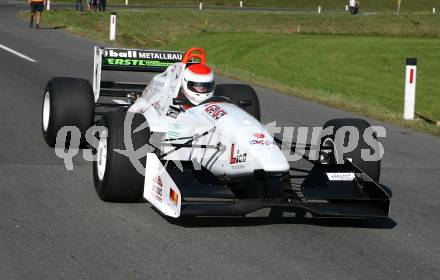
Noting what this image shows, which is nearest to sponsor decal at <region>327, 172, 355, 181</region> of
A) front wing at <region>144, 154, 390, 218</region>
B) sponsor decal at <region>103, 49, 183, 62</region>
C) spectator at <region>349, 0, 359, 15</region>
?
front wing at <region>144, 154, 390, 218</region>

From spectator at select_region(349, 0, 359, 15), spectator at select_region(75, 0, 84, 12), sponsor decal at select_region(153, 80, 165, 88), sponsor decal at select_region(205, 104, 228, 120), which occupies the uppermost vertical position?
spectator at select_region(349, 0, 359, 15)

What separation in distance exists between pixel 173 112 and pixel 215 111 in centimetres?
97

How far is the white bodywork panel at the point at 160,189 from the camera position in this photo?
7504mm

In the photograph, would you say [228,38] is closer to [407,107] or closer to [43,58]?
[43,58]

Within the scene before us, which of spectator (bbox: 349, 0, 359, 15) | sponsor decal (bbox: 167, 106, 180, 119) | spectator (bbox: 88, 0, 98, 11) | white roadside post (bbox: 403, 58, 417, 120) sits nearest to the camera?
sponsor decal (bbox: 167, 106, 180, 119)

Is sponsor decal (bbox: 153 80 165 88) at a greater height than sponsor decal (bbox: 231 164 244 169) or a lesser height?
greater

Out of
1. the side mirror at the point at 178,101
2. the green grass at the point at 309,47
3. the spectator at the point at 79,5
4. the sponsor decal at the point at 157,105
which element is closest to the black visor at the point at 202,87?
the side mirror at the point at 178,101

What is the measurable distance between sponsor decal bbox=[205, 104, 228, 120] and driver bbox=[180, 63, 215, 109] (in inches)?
16.6

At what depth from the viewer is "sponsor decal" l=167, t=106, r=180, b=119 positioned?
9631 mm

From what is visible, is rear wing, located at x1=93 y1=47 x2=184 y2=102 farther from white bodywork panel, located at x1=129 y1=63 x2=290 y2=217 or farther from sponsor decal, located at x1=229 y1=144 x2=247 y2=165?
sponsor decal, located at x1=229 y1=144 x2=247 y2=165

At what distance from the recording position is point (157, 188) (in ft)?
25.9

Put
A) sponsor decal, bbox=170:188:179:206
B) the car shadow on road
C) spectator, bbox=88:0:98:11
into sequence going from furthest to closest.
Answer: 1. spectator, bbox=88:0:98:11
2. the car shadow on road
3. sponsor decal, bbox=170:188:179:206

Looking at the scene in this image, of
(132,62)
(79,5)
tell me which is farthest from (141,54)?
(79,5)

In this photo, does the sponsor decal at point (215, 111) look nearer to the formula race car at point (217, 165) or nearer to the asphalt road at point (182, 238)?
the formula race car at point (217, 165)
